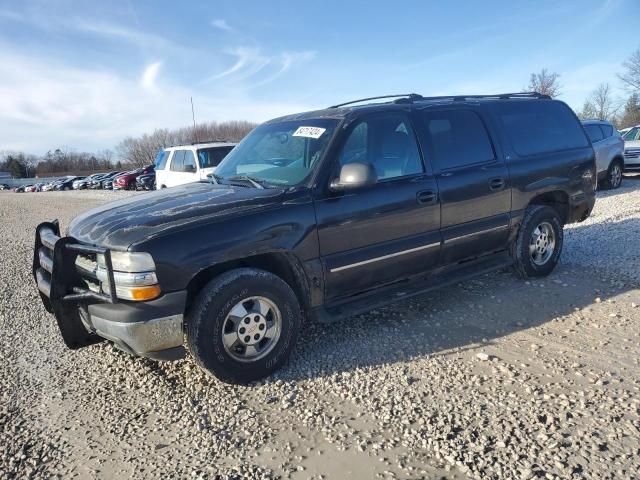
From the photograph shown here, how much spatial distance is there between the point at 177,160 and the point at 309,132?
11108 mm

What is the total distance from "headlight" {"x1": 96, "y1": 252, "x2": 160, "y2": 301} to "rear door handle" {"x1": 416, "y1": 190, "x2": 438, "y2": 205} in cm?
224

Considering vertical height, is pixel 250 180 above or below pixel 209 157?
below

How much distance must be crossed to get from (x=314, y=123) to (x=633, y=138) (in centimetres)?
1541

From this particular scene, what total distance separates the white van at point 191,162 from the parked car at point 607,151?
931cm

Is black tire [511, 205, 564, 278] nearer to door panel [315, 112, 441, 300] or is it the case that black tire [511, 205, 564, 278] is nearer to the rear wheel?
door panel [315, 112, 441, 300]

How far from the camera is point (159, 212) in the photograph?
10.9 ft

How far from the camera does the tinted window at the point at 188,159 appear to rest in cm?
1334

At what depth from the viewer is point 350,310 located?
3676mm

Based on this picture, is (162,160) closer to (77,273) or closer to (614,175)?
(77,273)

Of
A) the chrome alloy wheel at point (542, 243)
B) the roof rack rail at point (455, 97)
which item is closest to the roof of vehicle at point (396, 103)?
the roof rack rail at point (455, 97)

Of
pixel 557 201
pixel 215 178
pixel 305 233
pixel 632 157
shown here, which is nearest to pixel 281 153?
pixel 215 178

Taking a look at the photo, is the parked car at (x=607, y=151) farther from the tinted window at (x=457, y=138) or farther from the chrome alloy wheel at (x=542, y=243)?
the tinted window at (x=457, y=138)

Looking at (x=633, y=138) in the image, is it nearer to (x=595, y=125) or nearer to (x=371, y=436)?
(x=595, y=125)

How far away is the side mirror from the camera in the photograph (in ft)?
11.3
